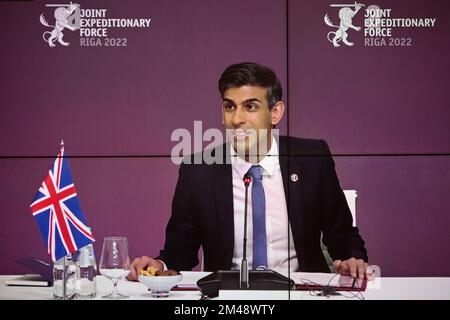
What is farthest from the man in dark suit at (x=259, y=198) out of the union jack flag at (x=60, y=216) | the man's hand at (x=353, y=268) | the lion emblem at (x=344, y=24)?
the union jack flag at (x=60, y=216)

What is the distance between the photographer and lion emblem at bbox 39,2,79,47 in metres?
4.01

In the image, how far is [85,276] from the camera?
2.95 metres

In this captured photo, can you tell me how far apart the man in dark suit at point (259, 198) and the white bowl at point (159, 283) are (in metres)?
0.93

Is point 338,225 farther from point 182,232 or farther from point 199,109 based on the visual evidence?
point 199,109

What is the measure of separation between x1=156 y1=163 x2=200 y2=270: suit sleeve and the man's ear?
61 cm

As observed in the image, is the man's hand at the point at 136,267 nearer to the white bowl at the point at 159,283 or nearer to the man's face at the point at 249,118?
the white bowl at the point at 159,283

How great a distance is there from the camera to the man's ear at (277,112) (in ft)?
12.9

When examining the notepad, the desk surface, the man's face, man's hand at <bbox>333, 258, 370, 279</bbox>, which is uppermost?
the man's face

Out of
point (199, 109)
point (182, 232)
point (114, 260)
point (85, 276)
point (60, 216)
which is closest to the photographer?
point (114, 260)

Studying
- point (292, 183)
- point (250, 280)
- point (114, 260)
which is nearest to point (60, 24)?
point (292, 183)

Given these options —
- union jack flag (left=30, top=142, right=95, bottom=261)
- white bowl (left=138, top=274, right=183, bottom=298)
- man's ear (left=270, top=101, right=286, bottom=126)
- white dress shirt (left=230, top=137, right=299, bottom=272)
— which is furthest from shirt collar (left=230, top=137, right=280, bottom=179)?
white bowl (left=138, top=274, right=183, bottom=298)

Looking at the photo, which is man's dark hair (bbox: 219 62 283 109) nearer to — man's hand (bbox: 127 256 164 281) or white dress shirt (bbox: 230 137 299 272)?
white dress shirt (bbox: 230 137 299 272)

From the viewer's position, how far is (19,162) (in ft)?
13.1

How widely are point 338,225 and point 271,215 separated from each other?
1.30 feet
